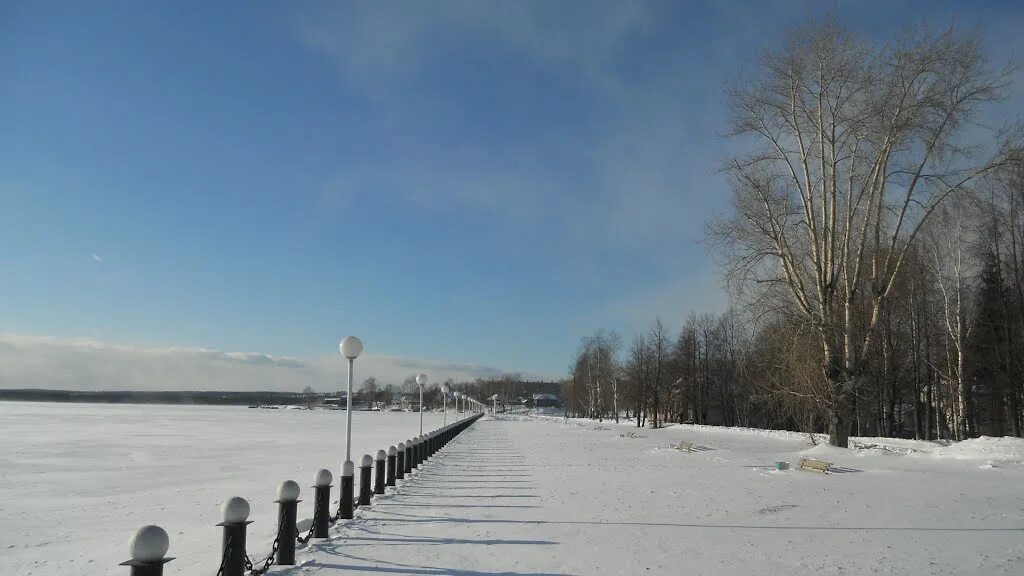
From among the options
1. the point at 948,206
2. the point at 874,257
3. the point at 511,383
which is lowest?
the point at 511,383

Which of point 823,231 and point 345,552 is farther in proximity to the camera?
point 823,231

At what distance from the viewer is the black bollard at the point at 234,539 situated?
5.63 metres

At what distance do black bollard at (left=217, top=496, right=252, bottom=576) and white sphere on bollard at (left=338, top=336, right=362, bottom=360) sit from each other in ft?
21.1

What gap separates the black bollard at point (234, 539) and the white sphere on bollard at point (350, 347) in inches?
253

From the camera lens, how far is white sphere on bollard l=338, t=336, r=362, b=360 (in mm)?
12133

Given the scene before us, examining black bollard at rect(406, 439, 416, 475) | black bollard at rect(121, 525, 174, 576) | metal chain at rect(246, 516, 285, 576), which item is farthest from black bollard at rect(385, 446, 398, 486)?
black bollard at rect(121, 525, 174, 576)

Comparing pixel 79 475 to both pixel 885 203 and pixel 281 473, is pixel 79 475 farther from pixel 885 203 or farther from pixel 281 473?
pixel 885 203

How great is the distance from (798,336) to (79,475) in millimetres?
21359

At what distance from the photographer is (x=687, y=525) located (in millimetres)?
8914

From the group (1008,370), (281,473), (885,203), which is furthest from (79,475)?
(1008,370)

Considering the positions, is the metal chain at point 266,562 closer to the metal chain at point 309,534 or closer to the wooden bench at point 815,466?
the metal chain at point 309,534

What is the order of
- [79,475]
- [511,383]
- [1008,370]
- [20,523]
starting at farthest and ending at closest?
[511,383], [1008,370], [79,475], [20,523]

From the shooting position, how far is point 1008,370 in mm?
27406

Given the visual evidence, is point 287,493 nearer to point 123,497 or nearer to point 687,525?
point 687,525
